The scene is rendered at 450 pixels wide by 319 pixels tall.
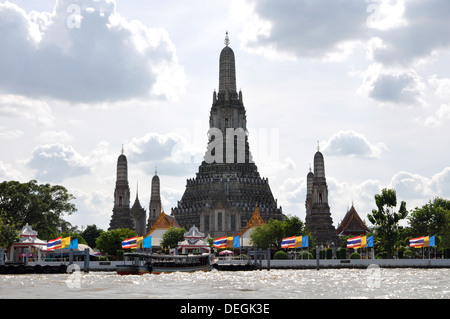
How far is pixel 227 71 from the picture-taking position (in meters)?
185

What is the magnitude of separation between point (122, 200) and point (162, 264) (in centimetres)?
8904

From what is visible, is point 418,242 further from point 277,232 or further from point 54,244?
point 54,244

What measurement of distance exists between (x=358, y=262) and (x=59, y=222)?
183ft

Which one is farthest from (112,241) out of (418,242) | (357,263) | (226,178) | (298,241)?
(226,178)

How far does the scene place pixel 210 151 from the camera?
185 metres

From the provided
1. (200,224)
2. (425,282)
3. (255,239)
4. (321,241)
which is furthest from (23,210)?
(425,282)

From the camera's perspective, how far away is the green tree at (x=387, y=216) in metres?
107

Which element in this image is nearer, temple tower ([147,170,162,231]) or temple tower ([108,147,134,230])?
temple tower ([108,147,134,230])

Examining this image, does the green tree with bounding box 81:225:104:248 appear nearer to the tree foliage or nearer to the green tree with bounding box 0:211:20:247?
the tree foliage

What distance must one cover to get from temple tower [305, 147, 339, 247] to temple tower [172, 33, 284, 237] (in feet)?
43.7

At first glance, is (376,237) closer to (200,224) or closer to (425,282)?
(425,282)

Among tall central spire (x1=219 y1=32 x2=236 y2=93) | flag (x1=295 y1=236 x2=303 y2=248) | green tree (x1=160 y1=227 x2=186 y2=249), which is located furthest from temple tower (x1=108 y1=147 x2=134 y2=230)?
flag (x1=295 y1=236 x2=303 y2=248)

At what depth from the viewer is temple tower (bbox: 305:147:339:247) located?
158m
